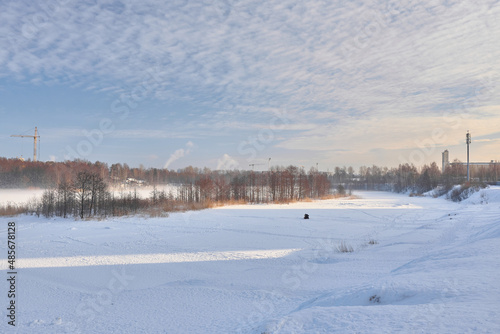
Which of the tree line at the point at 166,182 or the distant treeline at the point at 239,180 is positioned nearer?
the tree line at the point at 166,182

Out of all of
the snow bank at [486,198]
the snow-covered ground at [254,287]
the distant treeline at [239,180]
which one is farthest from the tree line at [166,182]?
the snow bank at [486,198]

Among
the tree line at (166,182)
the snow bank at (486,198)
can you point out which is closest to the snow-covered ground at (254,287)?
the tree line at (166,182)

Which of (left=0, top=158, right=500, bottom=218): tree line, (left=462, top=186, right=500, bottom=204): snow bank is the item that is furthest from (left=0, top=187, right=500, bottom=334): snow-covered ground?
(left=462, top=186, right=500, bottom=204): snow bank

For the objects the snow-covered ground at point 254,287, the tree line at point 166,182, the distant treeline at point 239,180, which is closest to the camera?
the snow-covered ground at point 254,287

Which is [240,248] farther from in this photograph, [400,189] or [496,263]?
[400,189]

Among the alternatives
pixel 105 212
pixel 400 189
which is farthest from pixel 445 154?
pixel 105 212

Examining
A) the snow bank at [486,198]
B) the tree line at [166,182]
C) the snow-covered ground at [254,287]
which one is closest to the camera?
the snow-covered ground at [254,287]

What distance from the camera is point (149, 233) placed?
47.2 ft

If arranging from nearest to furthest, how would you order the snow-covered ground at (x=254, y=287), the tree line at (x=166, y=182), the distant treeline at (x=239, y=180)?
the snow-covered ground at (x=254, y=287) < the tree line at (x=166, y=182) < the distant treeline at (x=239, y=180)

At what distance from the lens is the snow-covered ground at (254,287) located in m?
3.52

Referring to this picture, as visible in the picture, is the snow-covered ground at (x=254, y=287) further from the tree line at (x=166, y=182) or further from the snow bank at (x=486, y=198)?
the snow bank at (x=486, y=198)

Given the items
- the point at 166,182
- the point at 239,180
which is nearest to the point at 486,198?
the point at 239,180

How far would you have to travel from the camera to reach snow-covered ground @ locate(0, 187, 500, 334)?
139 inches

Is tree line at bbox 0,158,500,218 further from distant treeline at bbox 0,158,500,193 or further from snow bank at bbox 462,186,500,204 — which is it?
snow bank at bbox 462,186,500,204
